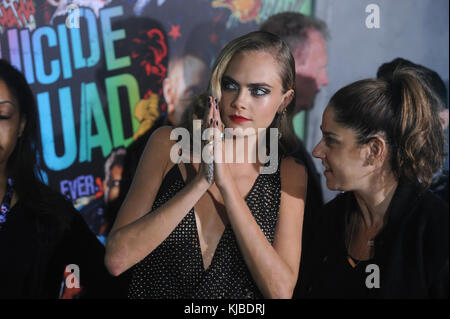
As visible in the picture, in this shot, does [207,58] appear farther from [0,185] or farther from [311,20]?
[0,185]

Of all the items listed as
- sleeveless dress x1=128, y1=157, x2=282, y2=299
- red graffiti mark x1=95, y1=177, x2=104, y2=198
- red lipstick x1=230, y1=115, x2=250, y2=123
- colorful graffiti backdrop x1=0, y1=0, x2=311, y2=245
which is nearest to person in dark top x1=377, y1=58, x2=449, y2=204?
colorful graffiti backdrop x1=0, y1=0, x2=311, y2=245

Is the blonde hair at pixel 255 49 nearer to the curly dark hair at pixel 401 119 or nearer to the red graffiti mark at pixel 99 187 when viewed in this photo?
the curly dark hair at pixel 401 119

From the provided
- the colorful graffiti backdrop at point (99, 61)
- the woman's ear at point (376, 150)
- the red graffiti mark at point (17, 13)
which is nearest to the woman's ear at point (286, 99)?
the woman's ear at point (376, 150)

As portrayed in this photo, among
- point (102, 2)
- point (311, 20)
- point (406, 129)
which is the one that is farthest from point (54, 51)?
point (406, 129)

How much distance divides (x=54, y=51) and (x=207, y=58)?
2.32 ft

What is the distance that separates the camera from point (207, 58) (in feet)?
7.97

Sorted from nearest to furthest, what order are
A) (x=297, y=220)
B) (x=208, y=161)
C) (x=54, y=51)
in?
1. (x=208, y=161)
2. (x=297, y=220)
3. (x=54, y=51)

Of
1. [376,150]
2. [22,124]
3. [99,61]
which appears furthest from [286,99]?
[22,124]

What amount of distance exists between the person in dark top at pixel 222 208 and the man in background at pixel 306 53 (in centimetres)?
51

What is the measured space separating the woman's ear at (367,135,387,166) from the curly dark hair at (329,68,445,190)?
17 mm

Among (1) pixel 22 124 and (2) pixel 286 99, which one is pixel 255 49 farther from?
(1) pixel 22 124

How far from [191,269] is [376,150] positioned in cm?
79

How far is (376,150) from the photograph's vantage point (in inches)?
70.9
